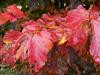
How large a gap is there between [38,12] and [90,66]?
598 millimetres

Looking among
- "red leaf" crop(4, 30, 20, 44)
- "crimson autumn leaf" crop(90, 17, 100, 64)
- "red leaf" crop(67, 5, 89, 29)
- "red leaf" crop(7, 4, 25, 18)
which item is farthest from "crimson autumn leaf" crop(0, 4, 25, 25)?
"crimson autumn leaf" crop(90, 17, 100, 64)

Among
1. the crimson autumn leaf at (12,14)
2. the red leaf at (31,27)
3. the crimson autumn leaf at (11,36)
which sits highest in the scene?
the crimson autumn leaf at (12,14)

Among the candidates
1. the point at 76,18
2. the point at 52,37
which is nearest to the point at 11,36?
the point at 52,37

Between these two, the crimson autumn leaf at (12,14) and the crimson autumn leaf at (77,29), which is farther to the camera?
the crimson autumn leaf at (12,14)

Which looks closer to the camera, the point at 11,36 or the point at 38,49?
the point at 38,49

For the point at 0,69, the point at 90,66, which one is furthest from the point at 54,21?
the point at 0,69

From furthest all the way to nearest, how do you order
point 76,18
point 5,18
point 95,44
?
1. point 5,18
2. point 76,18
3. point 95,44

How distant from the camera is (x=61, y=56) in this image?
156 cm

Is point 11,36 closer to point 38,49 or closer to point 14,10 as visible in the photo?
point 14,10

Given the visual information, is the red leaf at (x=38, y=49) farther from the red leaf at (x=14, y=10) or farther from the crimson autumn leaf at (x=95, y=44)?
the red leaf at (x=14, y=10)

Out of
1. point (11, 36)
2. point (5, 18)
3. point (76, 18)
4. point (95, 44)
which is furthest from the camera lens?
point (5, 18)

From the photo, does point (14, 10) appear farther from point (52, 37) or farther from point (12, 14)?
point (52, 37)


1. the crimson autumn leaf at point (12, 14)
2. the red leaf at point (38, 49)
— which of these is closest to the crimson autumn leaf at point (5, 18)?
the crimson autumn leaf at point (12, 14)

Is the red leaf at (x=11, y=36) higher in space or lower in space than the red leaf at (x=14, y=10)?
lower
